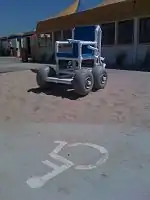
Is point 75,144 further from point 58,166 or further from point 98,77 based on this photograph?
point 98,77

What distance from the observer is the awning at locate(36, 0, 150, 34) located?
14.5 meters

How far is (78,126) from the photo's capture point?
5.17 metres

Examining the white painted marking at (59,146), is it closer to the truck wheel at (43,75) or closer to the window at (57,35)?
the truck wheel at (43,75)

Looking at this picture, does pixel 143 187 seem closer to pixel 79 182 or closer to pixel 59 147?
pixel 79 182

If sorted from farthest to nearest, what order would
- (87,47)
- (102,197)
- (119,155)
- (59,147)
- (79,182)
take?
(87,47) < (59,147) < (119,155) < (79,182) < (102,197)

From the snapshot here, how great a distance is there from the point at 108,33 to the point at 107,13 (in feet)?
4.82

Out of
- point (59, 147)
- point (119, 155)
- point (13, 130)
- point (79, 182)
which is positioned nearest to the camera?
point (79, 182)

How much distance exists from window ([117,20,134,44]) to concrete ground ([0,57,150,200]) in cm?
900

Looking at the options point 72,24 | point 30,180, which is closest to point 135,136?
point 30,180

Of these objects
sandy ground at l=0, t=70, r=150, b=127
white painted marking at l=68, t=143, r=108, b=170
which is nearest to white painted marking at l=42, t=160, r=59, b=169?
white painted marking at l=68, t=143, r=108, b=170

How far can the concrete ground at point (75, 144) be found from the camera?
9.89 feet

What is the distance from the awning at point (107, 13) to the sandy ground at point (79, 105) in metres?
7.25

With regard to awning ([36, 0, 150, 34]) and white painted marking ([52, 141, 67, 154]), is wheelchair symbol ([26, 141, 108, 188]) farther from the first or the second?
awning ([36, 0, 150, 34])

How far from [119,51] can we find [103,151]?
43.5 ft
